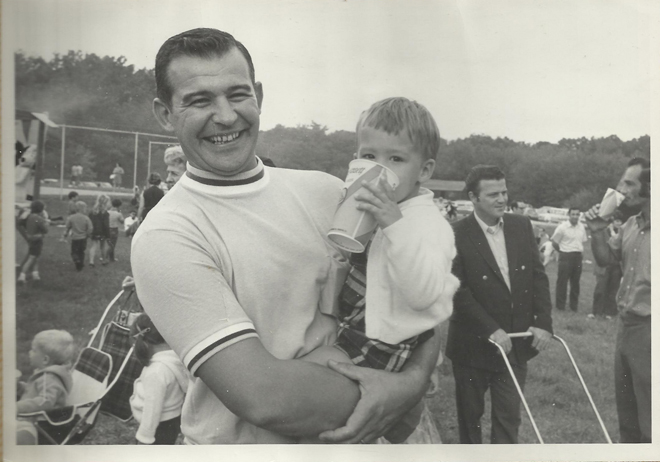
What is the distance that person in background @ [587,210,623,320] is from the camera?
277 cm

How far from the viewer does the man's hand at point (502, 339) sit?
268 centimetres

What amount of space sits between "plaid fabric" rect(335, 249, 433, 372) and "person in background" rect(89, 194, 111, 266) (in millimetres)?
1187

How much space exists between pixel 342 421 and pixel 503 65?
1879 mm

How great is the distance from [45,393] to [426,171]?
2.11 m

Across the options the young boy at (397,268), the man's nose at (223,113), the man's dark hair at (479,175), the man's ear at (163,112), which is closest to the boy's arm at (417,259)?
the young boy at (397,268)

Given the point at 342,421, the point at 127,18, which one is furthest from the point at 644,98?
the point at 127,18

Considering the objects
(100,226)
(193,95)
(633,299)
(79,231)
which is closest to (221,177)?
(193,95)

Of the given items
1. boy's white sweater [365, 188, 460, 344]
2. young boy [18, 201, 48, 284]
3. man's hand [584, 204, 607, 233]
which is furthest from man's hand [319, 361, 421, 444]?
young boy [18, 201, 48, 284]

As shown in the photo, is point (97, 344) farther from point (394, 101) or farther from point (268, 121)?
point (394, 101)

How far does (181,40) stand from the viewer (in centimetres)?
227

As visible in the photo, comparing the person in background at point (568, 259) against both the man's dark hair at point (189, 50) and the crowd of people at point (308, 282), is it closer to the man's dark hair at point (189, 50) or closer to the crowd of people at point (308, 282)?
the crowd of people at point (308, 282)

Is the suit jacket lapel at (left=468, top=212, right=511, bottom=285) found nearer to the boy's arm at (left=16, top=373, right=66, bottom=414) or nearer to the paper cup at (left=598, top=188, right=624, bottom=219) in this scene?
the paper cup at (left=598, top=188, right=624, bottom=219)

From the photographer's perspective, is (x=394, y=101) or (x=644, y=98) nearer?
(x=394, y=101)

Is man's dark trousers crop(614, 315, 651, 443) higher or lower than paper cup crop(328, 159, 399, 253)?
lower
